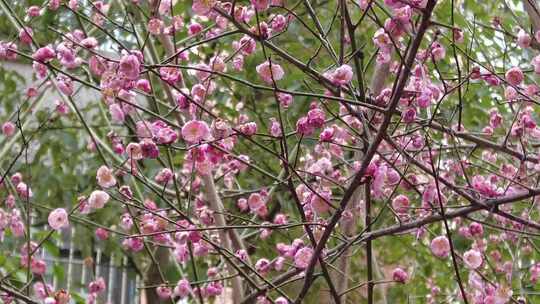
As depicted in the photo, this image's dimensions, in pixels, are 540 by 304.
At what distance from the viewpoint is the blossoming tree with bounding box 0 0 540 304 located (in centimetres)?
178

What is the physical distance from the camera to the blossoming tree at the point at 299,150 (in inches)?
70.2

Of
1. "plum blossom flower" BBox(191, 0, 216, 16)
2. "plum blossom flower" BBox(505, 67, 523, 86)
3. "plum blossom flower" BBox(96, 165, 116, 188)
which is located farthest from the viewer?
"plum blossom flower" BBox(96, 165, 116, 188)

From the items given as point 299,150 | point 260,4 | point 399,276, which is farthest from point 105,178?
point 399,276

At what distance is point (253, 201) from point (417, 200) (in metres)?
1.18

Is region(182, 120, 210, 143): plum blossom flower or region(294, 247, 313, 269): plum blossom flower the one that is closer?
region(182, 120, 210, 143): plum blossom flower

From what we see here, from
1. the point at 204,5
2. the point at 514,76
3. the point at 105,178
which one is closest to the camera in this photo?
the point at 204,5

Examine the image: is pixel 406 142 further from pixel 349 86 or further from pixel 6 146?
pixel 6 146

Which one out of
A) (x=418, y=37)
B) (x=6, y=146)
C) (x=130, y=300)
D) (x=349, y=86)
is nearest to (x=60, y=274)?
(x=6, y=146)

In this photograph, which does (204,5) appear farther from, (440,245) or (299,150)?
(440,245)

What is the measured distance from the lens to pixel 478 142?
6.85 feet

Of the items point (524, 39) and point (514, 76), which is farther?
point (524, 39)

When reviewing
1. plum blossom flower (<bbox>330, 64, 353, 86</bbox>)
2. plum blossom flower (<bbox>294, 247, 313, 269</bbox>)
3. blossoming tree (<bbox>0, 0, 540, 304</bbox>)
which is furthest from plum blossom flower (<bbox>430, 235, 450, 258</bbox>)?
plum blossom flower (<bbox>330, 64, 353, 86</bbox>)

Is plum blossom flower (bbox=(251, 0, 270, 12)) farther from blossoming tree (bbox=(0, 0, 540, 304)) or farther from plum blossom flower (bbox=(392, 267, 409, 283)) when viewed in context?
plum blossom flower (bbox=(392, 267, 409, 283))

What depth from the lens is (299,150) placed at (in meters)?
1.95
